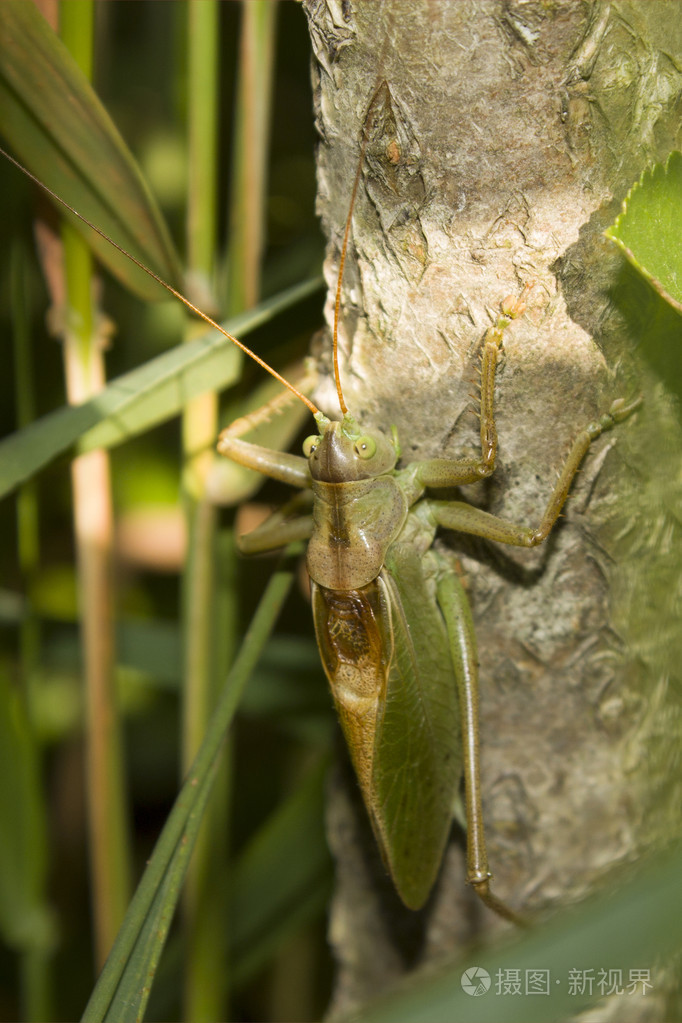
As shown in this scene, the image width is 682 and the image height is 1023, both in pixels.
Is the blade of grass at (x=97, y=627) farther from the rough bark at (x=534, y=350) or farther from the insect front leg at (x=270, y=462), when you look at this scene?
the rough bark at (x=534, y=350)

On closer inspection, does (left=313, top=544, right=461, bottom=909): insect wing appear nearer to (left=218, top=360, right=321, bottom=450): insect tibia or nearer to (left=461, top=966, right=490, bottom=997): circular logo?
(left=218, top=360, right=321, bottom=450): insect tibia

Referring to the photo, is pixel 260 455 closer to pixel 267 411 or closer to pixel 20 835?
pixel 267 411

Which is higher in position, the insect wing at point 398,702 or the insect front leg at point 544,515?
the insect front leg at point 544,515

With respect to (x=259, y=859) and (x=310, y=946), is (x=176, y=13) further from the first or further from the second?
(x=310, y=946)

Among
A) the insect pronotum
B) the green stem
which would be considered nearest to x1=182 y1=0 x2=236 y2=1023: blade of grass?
the green stem

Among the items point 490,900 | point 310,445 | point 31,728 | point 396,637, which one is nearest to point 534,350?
→ point 310,445

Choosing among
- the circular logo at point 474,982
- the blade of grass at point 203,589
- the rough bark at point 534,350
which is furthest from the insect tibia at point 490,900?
the circular logo at point 474,982

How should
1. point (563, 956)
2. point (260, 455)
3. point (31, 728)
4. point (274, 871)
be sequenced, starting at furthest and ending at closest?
point (274, 871)
point (31, 728)
point (260, 455)
point (563, 956)

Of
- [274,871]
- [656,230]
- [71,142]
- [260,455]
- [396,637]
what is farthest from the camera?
[274,871]
